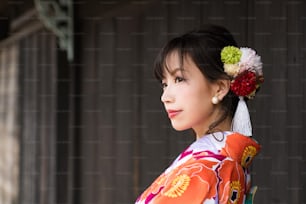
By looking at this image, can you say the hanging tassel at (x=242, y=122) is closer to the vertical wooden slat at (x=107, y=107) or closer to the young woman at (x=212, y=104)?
the young woman at (x=212, y=104)

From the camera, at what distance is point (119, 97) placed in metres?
3.29

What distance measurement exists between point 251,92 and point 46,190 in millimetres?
2309

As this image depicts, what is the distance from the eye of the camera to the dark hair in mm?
1635

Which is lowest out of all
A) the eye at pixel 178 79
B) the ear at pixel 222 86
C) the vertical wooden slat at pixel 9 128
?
the vertical wooden slat at pixel 9 128

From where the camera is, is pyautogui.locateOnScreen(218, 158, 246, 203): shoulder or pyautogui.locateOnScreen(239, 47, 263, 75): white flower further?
pyautogui.locateOnScreen(239, 47, 263, 75): white flower

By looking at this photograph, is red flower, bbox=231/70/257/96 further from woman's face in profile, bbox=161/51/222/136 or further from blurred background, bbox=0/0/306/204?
blurred background, bbox=0/0/306/204

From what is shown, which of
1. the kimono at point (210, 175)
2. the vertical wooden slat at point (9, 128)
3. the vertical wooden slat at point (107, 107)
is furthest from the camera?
the vertical wooden slat at point (9, 128)

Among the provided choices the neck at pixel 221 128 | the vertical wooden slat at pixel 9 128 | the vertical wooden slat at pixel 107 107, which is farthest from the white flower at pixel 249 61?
the vertical wooden slat at pixel 9 128

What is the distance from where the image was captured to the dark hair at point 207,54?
163 centimetres

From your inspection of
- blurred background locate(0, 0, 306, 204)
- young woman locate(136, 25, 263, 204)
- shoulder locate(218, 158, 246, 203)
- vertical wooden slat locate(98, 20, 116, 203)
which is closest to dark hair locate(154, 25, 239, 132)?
young woman locate(136, 25, 263, 204)

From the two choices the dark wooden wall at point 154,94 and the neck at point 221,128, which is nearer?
the neck at point 221,128

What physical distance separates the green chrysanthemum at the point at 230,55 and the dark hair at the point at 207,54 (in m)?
0.01

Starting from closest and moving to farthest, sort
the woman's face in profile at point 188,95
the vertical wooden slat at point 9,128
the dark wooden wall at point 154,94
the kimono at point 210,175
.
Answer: the kimono at point 210,175, the woman's face in profile at point 188,95, the dark wooden wall at point 154,94, the vertical wooden slat at point 9,128

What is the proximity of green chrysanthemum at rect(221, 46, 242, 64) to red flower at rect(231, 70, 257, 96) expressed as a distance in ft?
0.11
